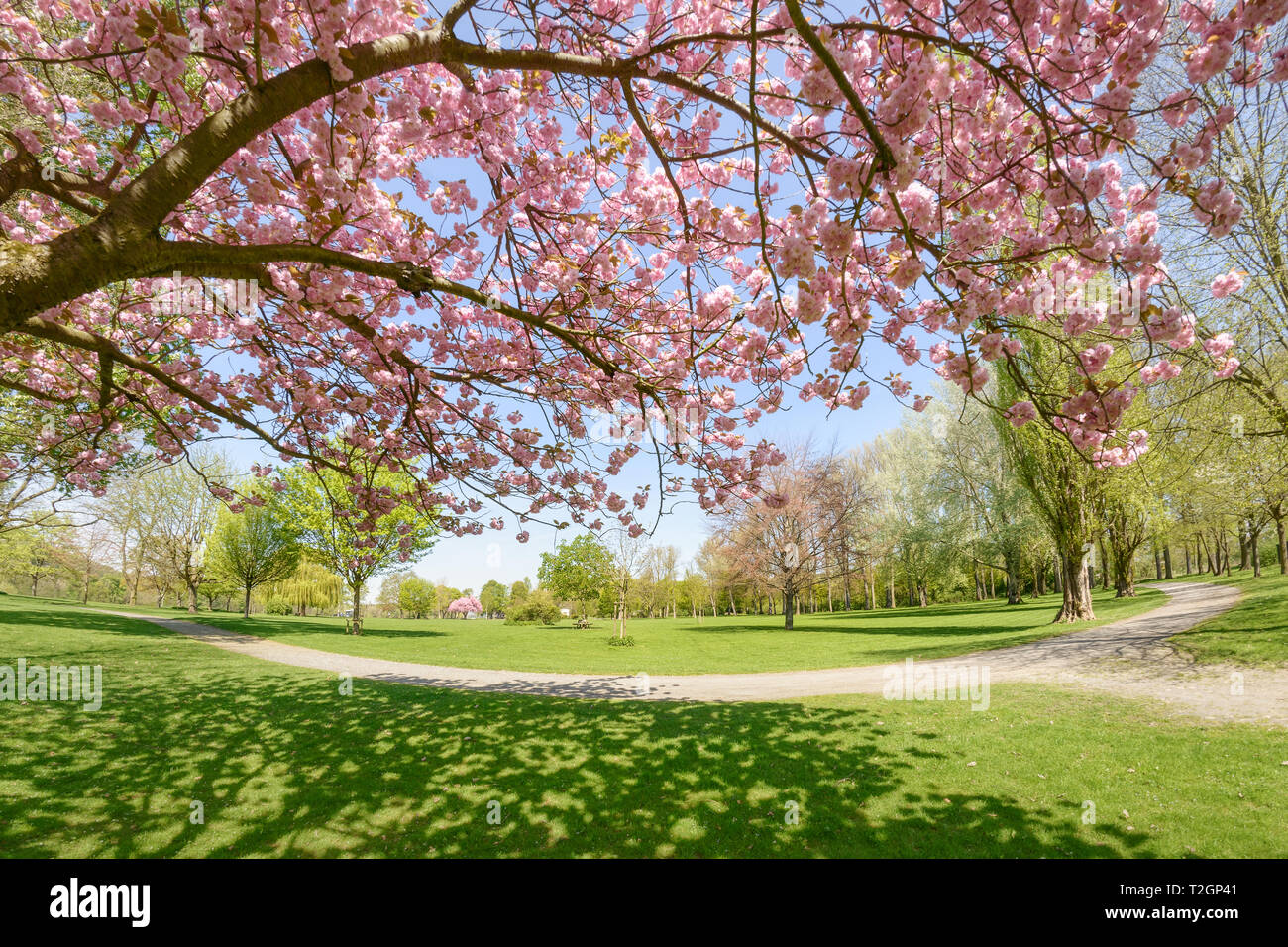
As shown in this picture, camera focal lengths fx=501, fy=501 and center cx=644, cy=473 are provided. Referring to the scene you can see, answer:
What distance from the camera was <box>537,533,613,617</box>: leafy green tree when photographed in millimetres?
32656

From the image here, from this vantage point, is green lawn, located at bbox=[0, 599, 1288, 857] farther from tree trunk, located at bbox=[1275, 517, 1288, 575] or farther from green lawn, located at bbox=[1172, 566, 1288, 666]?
tree trunk, located at bbox=[1275, 517, 1288, 575]

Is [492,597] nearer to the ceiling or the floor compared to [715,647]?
nearer to the floor

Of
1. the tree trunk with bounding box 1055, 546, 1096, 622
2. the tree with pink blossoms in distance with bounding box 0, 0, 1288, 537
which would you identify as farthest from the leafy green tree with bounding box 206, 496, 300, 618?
the tree trunk with bounding box 1055, 546, 1096, 622

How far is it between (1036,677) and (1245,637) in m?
4.71

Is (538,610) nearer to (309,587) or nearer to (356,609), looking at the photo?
(356,609)

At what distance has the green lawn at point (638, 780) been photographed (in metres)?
3.94

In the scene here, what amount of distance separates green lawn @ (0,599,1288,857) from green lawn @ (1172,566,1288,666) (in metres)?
3.87

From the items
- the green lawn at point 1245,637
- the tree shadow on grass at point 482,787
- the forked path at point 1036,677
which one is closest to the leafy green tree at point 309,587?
the forked path at point 1036,677

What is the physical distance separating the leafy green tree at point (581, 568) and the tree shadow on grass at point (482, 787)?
24.6 m

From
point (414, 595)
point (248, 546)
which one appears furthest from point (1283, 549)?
point (414, 595)

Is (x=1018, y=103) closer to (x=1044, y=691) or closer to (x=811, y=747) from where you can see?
(x=811, y=747)

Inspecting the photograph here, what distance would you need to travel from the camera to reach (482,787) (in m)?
5.03
